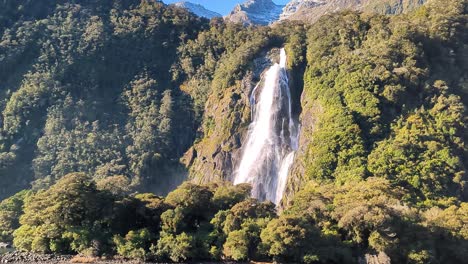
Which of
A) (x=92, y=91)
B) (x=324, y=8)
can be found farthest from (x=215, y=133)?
(x=324, y=8)

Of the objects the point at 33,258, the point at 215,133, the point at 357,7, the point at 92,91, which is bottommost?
the point at 33,258

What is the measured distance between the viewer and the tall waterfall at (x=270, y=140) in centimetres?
5841

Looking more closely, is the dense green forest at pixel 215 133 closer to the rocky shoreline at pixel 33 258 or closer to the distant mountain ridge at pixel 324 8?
the rocky shoreline at pixel 33 258

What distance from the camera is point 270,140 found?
2453 inches

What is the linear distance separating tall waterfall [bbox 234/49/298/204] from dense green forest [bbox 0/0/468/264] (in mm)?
1936

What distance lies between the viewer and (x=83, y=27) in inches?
3435

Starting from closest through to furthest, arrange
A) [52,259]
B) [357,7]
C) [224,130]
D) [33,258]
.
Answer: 1. [52,259]
2. [33,258]
3. [224,130]
4. [357,7]

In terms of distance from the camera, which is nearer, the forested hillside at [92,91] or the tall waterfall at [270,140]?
the tall waterfall at [270,140]

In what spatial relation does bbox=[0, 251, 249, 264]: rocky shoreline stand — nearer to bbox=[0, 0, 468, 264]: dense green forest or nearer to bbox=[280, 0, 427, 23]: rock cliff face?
bbox=[0, 0, 468, 264]: dense green forest

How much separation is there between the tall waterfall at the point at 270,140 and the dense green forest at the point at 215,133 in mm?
1936

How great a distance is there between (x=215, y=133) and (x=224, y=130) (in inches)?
82.4

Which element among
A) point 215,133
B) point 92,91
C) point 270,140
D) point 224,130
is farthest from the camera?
point 92,91

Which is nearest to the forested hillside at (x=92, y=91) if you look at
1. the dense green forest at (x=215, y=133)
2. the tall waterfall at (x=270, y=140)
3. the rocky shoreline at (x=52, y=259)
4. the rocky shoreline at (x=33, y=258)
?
the dense green forest at (x=215, y=133)

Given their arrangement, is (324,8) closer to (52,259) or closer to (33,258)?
(52,259)
